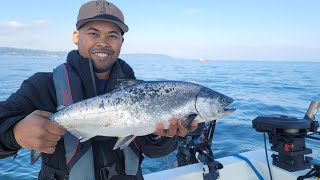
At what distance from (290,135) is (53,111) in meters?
3.59

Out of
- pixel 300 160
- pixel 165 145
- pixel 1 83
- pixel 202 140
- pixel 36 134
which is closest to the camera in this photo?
pixel 36 134

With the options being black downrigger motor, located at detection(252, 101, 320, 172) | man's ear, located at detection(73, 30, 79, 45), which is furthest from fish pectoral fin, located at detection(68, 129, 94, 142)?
black downrigger motor, located at detection(252, 101, 320, 172)

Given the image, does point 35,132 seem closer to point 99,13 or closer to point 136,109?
point 136,109

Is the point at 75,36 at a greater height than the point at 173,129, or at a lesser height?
greater

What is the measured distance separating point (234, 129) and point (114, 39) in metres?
9.47

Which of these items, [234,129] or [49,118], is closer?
[49,118]

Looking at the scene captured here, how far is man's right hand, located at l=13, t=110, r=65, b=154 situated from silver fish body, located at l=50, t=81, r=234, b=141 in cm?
17

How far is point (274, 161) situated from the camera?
16.5 ft

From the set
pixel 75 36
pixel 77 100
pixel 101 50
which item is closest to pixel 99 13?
pixel 101 50

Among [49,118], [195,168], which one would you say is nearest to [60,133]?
[49,118]

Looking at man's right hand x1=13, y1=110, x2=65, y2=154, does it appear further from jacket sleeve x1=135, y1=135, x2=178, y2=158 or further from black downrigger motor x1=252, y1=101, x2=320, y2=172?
black downrigger motor x1=252, y1=101, x2=320, y2=172

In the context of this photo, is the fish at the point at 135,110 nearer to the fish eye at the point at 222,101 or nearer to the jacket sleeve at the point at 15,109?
the fish eye at the point at 222,101

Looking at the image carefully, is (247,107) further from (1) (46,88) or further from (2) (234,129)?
(1) (46,88)

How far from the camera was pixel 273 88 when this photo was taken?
25141 millimetres
